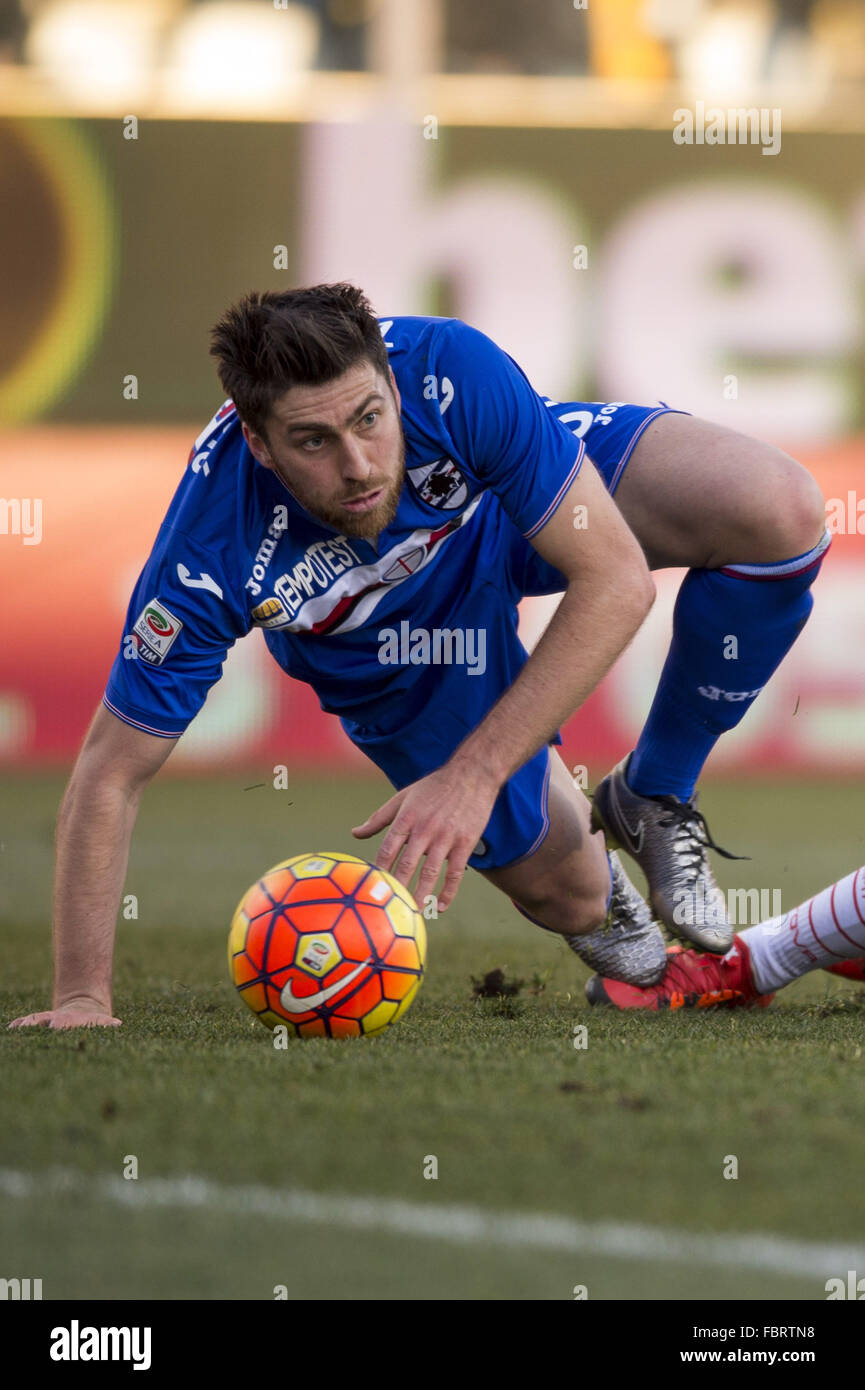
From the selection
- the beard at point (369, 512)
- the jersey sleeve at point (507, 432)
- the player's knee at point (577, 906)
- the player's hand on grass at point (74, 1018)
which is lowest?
the player's hand on grass at point (74, 1018)

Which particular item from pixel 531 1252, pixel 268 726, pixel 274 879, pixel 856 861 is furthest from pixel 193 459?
pixel 268 726

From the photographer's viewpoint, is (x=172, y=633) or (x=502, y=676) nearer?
(x=172, y=633)

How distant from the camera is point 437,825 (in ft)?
9.47

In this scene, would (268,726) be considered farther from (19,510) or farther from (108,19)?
(108,19)

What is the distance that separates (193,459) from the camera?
3.27m

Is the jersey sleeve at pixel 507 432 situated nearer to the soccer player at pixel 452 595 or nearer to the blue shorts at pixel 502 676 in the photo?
the soccer player at pixel 452 595

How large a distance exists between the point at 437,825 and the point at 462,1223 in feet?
3.31

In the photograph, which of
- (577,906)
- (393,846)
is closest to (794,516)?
(577,906)

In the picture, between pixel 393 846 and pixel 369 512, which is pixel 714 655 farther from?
pixel 393 846

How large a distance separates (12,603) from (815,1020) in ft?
27.1

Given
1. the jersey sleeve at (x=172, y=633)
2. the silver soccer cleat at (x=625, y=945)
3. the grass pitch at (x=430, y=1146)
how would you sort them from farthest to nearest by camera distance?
the silver soccer cleat at (x=625, y=945), the jersey sleeve at (x=172, y=633), the grass pitch at (x=430, y=1146)

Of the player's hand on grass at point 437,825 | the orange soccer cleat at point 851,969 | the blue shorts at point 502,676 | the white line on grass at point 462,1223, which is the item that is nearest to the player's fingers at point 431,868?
the player's hand on grass at point 437,825

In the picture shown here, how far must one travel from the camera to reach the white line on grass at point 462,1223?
6.12ft

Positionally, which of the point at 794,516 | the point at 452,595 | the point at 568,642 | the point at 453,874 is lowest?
the point at 453,874
